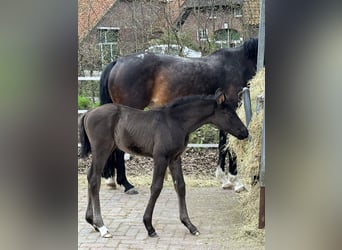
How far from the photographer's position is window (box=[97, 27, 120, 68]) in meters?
3.45

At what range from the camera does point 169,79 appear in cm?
319

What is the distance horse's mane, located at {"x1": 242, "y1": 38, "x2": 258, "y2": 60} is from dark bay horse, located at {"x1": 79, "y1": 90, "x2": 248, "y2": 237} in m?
0.98

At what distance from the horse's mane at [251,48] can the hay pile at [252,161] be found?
1.98 feet

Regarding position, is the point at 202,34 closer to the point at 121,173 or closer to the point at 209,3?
the point at 209,3

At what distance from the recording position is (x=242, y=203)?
8.63 ft

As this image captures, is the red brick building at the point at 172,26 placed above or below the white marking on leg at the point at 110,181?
above

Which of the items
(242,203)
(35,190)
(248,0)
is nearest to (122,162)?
(242,203)

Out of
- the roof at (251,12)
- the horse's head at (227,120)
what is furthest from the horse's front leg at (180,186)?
A: the roof at (251,12)

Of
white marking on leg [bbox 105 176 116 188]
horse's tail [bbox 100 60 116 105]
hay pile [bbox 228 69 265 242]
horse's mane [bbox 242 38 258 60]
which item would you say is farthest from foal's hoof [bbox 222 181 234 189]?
horse's tail [bbox 100 60 116 105]

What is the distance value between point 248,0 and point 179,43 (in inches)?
27.5

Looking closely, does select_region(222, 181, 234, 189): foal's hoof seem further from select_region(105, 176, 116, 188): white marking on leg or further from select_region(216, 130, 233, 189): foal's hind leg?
select_region(105, 176, 116, 188): white marking on leg

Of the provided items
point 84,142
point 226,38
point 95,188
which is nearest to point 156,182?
point 95,188

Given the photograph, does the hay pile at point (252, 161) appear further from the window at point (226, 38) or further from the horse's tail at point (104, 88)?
the window at point (226, 38)

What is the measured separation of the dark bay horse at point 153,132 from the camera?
226cm
